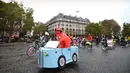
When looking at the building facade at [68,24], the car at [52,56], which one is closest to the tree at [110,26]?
the building facade at [68,24]

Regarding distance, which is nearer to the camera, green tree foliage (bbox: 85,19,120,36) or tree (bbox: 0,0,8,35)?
tree (bbox: 0,0,8,35)

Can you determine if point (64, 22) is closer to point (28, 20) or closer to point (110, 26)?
point (110, 26)

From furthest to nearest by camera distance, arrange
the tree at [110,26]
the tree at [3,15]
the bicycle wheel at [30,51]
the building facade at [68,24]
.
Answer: the building facade at [68,24] < the tree at [110,26] < the tree at [3,15] < the bicycle wheel at [30,51]

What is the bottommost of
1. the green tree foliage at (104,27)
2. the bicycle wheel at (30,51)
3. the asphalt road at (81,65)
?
the asphalt road at (81,65)

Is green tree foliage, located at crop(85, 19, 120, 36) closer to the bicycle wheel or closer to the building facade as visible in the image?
the building facade

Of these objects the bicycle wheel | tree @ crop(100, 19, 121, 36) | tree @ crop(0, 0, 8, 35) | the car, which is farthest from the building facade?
the car

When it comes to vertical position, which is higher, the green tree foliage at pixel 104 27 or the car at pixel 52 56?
the green tree foliage at pixel 104 27

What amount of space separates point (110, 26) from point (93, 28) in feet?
43.5

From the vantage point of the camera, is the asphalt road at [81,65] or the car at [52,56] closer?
the car at [52,56]

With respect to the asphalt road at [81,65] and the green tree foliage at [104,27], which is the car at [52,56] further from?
the green tree foliage at [104,27]

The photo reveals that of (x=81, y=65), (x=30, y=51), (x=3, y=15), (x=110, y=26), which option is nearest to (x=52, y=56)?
(x=81, y=65)

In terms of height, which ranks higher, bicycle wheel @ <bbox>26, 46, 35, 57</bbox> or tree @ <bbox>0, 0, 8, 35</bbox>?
tree @ <bbox>0, 0, 8, 35</bbox>

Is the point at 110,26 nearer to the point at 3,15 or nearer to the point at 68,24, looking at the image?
the point at 68,24

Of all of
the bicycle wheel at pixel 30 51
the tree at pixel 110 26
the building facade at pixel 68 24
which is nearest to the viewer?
the bicycle wheel at pixel 30 51
